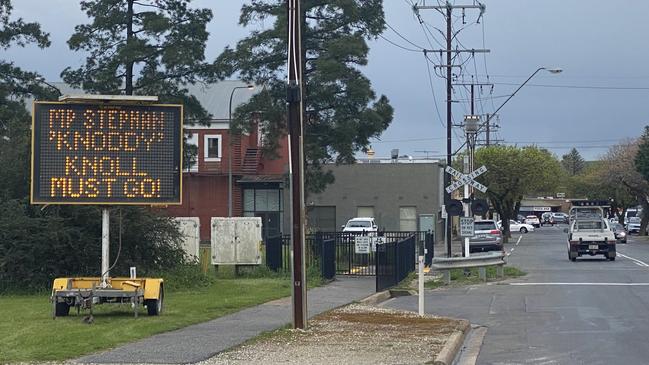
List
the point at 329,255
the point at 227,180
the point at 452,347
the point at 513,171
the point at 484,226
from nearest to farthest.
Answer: the point at 452,347
the point at 329,255
the point at 484,226
the point at 227,180
the point at 513,171

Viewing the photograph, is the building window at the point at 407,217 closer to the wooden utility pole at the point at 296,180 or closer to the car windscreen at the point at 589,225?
the car windscreen at the point at 589,225

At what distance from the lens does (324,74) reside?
4322 cm

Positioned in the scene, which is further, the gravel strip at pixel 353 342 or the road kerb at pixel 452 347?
the road kerb at pixel 452 347

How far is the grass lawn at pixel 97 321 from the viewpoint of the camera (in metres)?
11.7

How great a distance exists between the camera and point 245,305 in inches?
714

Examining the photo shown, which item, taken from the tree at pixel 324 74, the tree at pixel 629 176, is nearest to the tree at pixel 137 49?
the tree at pixel 324 74

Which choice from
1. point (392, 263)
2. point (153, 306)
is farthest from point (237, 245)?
point (153, 306)

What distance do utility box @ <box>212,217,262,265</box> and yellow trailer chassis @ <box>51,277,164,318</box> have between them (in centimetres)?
1078

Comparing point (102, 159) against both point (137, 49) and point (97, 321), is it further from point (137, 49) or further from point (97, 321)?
point (137, 49)

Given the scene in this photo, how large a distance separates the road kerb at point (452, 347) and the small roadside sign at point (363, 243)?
12.3m

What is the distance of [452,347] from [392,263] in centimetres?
1196

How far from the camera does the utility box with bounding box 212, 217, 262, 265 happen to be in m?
26.7

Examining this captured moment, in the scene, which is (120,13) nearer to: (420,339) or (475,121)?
(475,121)

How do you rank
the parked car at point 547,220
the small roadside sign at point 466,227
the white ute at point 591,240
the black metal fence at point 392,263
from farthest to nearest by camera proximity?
the parked car at point 547,220, the white ute at point 591,240, the small roadside sign at point 466,227, the black metal fence at point 392,263
